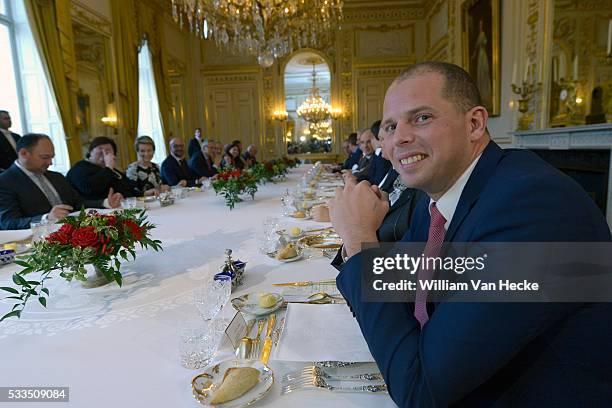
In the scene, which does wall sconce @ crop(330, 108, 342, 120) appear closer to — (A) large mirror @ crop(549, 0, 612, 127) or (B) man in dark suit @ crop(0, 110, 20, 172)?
(A) large mirror @ crop(549, 0, 612, 127)

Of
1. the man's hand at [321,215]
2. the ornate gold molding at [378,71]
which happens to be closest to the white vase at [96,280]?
the man's hand at [321,215]

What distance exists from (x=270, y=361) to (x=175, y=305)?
1.50 feet

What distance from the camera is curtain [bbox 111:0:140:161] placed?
6.61m

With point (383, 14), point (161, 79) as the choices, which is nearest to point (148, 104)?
point (161, 79)

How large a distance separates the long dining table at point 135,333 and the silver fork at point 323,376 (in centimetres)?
3

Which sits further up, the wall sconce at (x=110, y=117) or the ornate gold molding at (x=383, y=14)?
the ornate gold molding at (x=383, y=14)

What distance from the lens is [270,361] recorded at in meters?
0.85

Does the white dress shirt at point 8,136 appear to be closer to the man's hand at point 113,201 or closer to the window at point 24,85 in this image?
the window at point 24,85

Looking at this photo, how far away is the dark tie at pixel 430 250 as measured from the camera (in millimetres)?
810

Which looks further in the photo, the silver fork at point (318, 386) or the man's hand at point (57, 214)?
the man's hand at point (57, 214)

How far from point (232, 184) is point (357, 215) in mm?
2023

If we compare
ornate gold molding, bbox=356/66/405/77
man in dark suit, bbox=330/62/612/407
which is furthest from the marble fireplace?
ornate gold molding, bbox=356/66/405/77

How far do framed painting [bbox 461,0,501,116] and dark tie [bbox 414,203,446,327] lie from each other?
20.8ft

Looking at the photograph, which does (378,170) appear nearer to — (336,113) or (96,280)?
(96,280)
